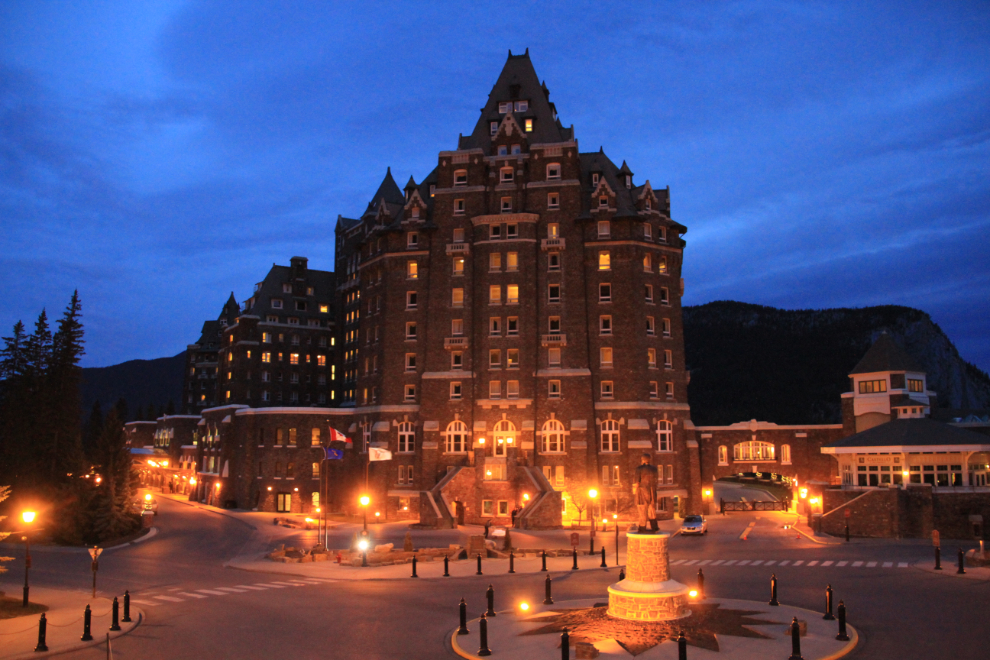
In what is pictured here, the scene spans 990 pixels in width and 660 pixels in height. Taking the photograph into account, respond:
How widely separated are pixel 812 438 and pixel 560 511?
85.8 feet

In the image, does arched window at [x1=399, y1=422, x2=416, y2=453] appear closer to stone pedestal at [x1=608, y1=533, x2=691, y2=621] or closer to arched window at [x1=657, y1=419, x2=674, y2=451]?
arched window at [x1=657, y1=419, x2=674, y2=451]

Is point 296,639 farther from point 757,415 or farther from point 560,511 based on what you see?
point 757,415

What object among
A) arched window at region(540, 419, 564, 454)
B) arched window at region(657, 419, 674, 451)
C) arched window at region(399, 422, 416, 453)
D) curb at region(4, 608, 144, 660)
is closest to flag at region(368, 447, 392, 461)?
arched window at region(399, 422, 416, 453)

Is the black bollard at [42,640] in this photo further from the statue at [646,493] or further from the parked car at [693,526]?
the parked car at [693,526]

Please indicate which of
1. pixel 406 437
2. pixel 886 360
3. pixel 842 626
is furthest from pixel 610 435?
pixel 842 626

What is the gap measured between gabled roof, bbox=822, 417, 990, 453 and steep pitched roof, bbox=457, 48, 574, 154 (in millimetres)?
35386

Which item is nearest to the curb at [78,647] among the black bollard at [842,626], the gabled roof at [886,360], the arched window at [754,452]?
the black bollard at [842,626]

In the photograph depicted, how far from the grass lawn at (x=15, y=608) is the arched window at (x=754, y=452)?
5551 cm

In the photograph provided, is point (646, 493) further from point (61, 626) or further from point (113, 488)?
point (113, 488)

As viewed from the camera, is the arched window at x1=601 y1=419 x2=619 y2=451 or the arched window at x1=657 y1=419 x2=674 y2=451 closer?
the arched window at x1=601 y1=419 x2=619 y2=451

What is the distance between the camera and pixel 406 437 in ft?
219

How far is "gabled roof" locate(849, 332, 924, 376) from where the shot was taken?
2340 inches

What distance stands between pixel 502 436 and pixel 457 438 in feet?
13.0

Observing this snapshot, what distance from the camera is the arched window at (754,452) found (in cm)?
6769
